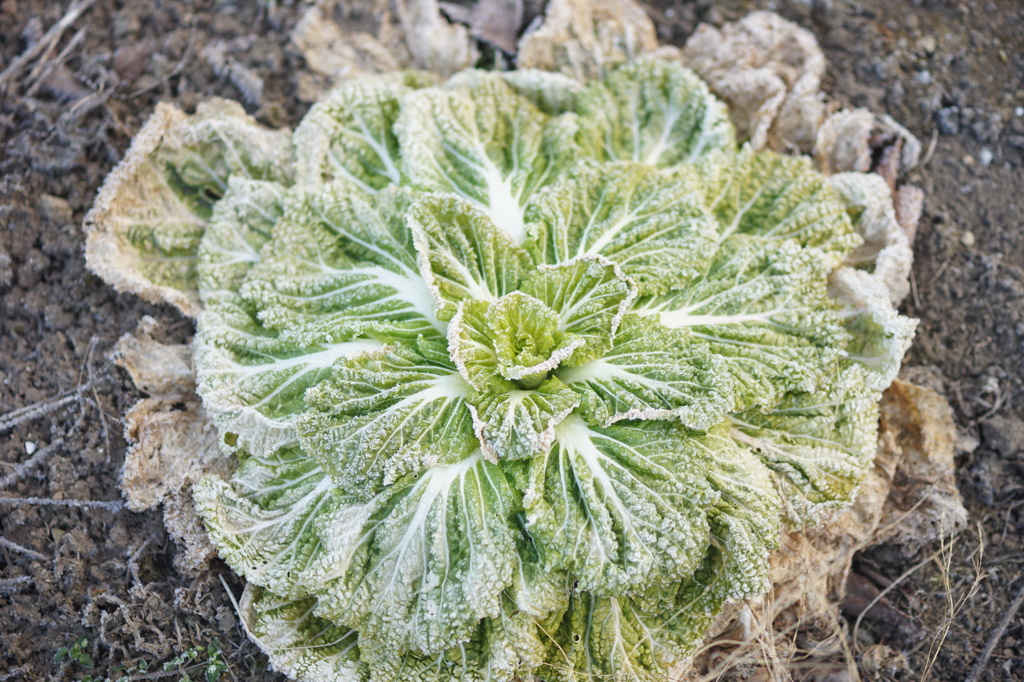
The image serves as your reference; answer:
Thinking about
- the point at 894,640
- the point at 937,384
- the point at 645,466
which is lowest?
the point at 894,640

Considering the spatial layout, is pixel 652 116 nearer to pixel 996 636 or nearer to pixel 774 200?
pixel 774 200

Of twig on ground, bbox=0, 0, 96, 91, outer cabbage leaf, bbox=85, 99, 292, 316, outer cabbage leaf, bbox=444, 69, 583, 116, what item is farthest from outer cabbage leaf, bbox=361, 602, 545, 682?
twig on ground, bbox=0, 0, 96, 91

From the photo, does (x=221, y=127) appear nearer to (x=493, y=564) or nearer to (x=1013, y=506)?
(x=493, y=564)

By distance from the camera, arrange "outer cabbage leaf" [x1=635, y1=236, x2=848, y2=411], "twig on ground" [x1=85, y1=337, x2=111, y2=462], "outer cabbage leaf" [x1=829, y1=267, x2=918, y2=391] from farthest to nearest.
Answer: "twig on ground" [x1=85, y1=337, x2=111, y2=462], "outer cabbage leaf" [x1=829, y1=267, x2=918, y2=391], "outer cabbage leaf" [x1=635, y1=236, x2=848, y2=411]

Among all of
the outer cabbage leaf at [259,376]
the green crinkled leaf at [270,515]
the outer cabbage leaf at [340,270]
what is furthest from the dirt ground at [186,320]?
the outer cabbage leaf at [340,270]

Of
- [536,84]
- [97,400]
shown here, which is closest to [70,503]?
[97,400]

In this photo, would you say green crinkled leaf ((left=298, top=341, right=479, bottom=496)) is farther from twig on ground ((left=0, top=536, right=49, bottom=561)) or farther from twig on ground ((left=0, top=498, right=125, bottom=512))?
twig on ground ((left=0, top=536, right=49, bottom=561))

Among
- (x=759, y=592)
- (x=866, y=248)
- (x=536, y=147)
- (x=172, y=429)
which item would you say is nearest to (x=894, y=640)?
(x=759, y=592)
